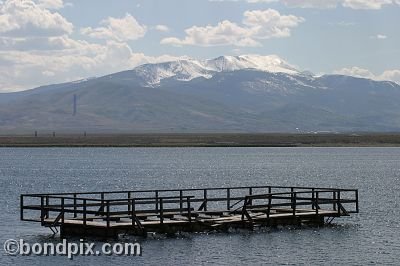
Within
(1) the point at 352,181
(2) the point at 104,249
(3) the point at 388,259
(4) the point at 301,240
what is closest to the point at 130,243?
(2) the point at 104,249

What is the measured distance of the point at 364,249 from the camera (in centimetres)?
5234

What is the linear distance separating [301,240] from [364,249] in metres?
4.31

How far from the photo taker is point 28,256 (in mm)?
49156

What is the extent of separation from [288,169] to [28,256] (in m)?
95.4

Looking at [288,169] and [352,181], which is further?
[288,169]

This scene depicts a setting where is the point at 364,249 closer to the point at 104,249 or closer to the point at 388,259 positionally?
the point at 388,259

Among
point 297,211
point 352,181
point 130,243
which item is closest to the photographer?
point 130,243

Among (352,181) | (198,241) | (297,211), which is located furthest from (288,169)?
(198,241)

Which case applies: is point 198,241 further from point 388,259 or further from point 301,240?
point 388,259

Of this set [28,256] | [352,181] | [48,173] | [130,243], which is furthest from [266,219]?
[48,173]

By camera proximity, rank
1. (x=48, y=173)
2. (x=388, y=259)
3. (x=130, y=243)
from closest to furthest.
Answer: (x=388, y=259) < (x=130, y=243) < (x=48, y=173)

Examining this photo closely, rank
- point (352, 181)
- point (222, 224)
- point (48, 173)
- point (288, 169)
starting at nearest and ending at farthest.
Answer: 1. point (222, 224)
2. point (352, 181)
3. point (48, 173)
4. point (288, 169)

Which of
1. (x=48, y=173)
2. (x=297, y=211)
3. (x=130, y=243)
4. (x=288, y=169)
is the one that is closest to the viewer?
(x=130, y=243)

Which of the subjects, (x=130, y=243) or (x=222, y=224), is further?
(x=222, y=224)
